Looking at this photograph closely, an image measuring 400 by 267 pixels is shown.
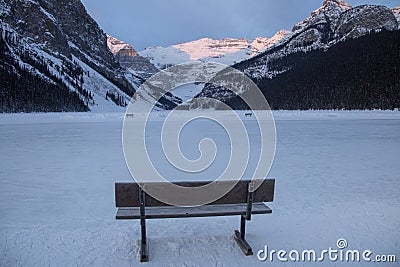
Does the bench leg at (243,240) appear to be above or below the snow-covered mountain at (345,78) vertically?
below

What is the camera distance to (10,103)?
69.3 metres

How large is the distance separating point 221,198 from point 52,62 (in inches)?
4670

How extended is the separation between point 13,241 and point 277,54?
560ft

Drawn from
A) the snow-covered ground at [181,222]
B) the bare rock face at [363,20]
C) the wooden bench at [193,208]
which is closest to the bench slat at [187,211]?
the wooden bench at [193,208]

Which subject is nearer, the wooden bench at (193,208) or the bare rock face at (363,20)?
the wooden bench at (193,208)

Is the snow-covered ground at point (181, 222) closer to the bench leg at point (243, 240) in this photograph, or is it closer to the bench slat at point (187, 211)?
the bench leg at point (243, 240)

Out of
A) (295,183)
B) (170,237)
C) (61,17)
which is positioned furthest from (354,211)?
(61,17)

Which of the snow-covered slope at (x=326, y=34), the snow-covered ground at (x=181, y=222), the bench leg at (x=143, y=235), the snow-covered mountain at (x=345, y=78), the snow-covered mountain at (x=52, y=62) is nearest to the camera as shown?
the bench leg at (x=143, y=235)

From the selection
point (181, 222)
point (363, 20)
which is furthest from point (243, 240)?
point (363, 20)

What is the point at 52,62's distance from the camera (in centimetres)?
10594

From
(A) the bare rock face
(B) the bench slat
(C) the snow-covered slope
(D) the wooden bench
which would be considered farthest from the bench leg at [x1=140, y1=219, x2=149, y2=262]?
(A) the bare rock face

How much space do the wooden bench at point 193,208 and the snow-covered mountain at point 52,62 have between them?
7759 centimetres

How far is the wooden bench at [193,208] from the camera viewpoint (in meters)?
3.19

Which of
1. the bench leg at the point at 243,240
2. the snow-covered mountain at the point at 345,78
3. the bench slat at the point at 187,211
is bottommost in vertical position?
the bench leg at the point at 243,240
